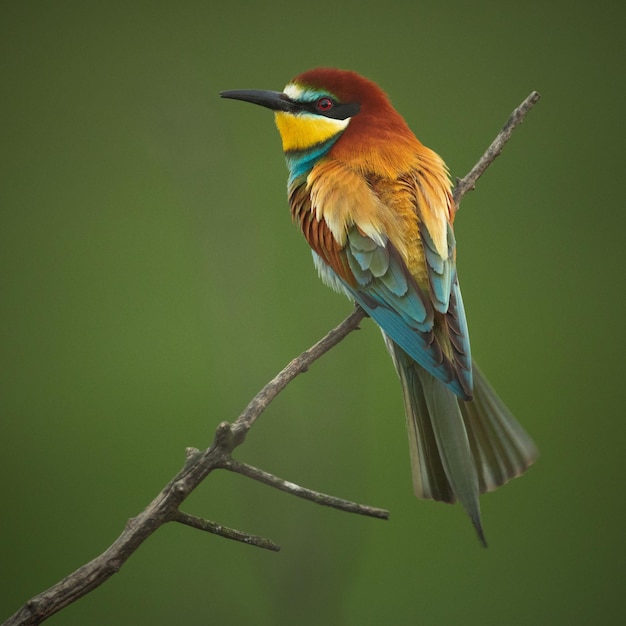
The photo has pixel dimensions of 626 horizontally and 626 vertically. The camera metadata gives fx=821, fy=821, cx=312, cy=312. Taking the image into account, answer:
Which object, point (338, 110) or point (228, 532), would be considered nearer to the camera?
point (228, 532)

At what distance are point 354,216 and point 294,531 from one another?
0.50 metres

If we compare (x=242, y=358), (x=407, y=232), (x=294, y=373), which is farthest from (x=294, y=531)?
(x=407, y=232)

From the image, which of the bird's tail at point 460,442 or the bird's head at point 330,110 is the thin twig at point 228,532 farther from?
the bird's head at point 330,110

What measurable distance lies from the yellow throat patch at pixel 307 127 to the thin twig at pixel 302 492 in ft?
2.40

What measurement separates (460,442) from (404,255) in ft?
0.90

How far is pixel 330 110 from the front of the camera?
136 cm

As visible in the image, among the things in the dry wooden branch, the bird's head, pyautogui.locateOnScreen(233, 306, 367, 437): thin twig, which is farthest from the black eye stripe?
the dry wooden branch

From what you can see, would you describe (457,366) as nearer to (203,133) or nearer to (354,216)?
(354,216)

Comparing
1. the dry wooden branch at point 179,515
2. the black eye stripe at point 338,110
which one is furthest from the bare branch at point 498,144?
the dry wooden branch at point 179,515

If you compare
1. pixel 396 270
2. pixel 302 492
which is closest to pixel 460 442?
pixel 396 270

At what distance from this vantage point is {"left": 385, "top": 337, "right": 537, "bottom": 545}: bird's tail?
1.11 meters

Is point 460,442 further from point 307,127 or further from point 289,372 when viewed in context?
point 307,127

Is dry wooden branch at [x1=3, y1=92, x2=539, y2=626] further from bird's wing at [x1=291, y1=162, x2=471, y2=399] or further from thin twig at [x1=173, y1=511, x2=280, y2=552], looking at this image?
bird's wing at [x1=291, y1=162, x2=471, y2=399]

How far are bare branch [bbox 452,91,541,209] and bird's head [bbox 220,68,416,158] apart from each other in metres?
0.13
